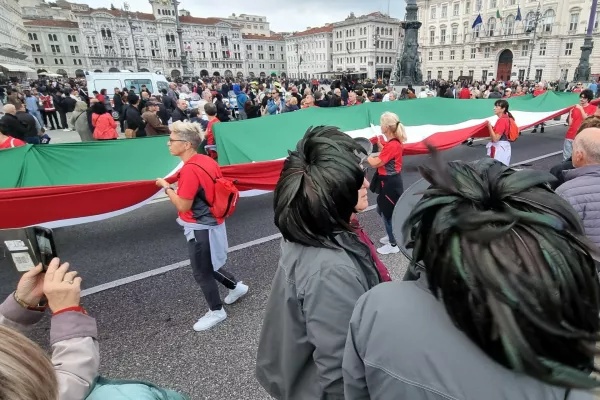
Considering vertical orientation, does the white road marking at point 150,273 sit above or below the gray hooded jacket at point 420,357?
below

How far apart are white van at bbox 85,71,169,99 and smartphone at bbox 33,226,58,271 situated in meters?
18.9

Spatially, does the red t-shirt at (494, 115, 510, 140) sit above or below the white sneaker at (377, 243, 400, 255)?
above

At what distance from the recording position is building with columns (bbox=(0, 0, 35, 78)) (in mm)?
57681

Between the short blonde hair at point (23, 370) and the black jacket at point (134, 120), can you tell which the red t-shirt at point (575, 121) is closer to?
the short blonde hair at point (23, 370)

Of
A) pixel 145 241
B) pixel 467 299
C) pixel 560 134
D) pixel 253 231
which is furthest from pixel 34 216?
pixel 560 134

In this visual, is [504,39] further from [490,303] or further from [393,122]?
[490,303]

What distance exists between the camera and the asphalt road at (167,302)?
278 cm

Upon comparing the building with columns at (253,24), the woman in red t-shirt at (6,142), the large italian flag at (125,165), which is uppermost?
the building with columns at (253,24)

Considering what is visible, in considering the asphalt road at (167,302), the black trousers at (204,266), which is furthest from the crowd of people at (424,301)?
the black trousers at (204,266)

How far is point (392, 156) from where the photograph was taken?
423 cm

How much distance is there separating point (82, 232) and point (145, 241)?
1.21 metres

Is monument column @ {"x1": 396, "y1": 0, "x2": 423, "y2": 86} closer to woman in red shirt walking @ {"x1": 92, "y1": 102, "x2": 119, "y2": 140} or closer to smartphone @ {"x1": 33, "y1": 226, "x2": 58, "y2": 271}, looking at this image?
woman in red shirt walking @ {"x1": 92, "y1": 102, "x2": 119, "y2": 140}

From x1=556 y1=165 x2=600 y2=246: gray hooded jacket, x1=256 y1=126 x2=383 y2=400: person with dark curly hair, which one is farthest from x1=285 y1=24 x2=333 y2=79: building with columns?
x1=256 y1=126 x2=383 y2=400: person with dark curly hair

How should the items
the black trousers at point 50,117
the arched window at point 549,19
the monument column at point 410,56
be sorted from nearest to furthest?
the black trousers at point 50,117, the monument column at point 410,56, the arched window at point 549,19
